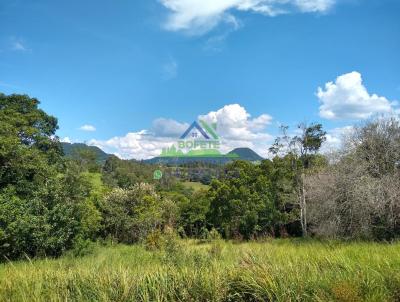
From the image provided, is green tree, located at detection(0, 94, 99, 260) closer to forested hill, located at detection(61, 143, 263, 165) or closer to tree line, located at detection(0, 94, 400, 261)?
tree line, located at detection(0, 94, 400, 261)

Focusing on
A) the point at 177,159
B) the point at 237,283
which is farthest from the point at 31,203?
the point at 177,159

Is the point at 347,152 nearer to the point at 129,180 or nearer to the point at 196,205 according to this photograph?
the point at 196,205

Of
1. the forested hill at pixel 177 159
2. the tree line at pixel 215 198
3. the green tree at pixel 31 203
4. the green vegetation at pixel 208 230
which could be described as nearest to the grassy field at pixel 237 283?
the green vegetation at pixel 208 230

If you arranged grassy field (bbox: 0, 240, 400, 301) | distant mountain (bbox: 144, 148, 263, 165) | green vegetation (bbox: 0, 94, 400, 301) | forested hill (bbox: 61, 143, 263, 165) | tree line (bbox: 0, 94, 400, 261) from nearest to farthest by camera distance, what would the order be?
grassy field (bbox: 0, 240, 400, 301), green vegetation (bbox: 0, 94, 400, 301), tree line (bbox: 0, 94, 400, 261), forested hill (bbox: 61, 143, 263, 165), distant mountain (bbox: 144, 148, 263, 165)

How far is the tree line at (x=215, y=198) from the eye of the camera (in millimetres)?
18406

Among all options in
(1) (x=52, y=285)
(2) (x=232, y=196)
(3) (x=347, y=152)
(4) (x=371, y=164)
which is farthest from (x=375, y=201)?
(2) (x=232, y=196)

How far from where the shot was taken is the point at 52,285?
270 inches

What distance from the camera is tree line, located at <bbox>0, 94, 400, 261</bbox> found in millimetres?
18406

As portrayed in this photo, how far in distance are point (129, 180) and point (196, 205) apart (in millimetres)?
29776

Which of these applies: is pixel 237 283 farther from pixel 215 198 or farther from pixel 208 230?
pixel 215 198

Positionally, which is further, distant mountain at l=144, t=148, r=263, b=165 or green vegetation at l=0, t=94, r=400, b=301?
distant mountain at l=144, t=148, r=263, b=165

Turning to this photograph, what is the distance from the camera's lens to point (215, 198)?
39.3 meters

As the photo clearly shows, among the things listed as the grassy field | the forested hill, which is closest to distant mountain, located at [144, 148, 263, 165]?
the forested hill

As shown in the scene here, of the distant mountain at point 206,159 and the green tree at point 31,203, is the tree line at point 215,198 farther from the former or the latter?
the distant mountain at point 206,159
